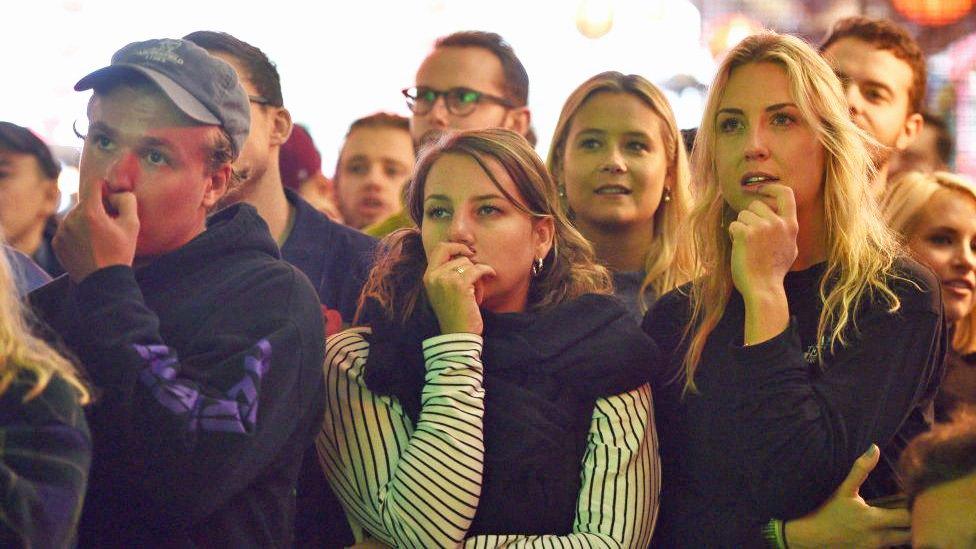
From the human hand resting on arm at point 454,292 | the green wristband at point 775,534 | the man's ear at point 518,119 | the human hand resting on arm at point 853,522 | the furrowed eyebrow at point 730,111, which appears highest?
the man's ear at point 518,119

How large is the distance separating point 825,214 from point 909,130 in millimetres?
1259

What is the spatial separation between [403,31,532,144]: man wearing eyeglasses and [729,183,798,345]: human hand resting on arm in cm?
141

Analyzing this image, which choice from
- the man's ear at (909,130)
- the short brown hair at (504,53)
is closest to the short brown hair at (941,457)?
the man's ear at (909,130)

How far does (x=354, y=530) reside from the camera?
2766 millimetres

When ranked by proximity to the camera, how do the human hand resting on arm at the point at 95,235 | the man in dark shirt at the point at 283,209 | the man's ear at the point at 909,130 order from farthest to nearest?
1. the man's ear at the point at 909,130
2. the man in dark shirt at the point at 283,209
3. the human hand resting on arm at the point at 95,235

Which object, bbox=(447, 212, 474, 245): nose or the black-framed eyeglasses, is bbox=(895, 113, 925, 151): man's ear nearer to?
the black-framed eyeglasses

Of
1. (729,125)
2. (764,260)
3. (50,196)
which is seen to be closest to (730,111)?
(729,125)

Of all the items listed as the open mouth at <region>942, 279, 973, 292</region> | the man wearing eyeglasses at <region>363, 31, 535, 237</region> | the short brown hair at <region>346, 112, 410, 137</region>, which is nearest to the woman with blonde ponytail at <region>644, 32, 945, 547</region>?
the open mouth at <region>942, 279, 973, 292</region>

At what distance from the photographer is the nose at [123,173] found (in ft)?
8.07

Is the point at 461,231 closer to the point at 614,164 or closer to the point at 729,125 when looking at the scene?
the point at 729,125

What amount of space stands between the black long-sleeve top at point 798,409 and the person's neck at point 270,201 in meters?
1.24

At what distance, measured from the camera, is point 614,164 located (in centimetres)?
347

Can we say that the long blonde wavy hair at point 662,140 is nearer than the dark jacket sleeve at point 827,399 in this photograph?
No

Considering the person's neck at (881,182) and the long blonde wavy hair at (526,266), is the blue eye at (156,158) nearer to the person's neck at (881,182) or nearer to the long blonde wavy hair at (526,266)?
the long blonde wavy hair at (526,266)
